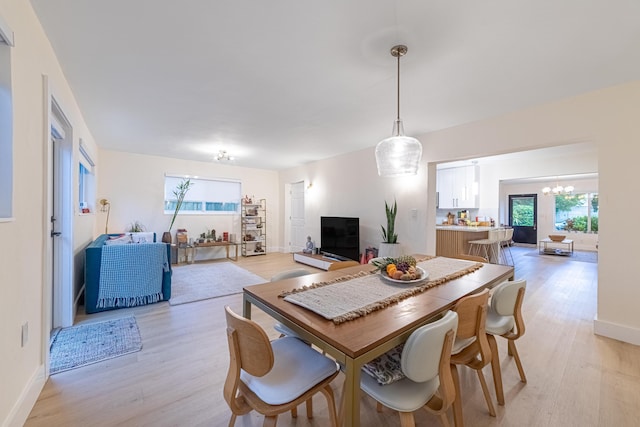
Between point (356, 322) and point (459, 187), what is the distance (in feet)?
21.4

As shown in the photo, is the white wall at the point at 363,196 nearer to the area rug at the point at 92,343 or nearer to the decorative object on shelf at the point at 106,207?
the area rug at the point at 92,343

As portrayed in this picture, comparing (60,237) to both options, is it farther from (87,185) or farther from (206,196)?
(206,196)

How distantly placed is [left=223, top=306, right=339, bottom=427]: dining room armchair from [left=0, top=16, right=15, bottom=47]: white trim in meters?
1.71

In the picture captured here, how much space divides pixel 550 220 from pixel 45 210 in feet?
36.8

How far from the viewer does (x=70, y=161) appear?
2.67m

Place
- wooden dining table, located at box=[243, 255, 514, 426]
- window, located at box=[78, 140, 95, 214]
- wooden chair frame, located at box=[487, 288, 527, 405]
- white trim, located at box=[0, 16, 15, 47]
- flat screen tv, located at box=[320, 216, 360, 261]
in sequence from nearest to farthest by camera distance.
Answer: wooden dining table, located at box=[243, 255, 514, 426], white trim, located at box=[0, 16, 15, 47], wooden chair frame, located at box=[487, 288, 527, 405], window, located at box=[78, 140, 95, 214], flat screen tv, located at box=[320, 216, 360, 261]

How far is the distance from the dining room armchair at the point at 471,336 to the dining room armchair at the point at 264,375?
2.20ft

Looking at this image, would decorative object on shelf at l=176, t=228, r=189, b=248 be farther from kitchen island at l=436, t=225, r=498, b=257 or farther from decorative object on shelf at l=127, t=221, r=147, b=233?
kitchen island at l=436, t=225, r=498, b=257

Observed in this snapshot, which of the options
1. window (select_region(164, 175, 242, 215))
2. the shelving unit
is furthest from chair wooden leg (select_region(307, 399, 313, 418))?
window (select_region(164, 175, 242, 215))

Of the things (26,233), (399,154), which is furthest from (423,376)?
(26,233)

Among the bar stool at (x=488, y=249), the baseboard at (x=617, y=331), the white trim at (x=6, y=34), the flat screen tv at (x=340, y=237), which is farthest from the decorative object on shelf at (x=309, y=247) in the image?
the white trim at (x=6, y=34)

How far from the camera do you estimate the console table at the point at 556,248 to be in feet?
22.9

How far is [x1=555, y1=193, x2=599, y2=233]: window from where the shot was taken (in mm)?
7648

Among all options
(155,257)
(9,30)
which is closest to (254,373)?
(9,30)
